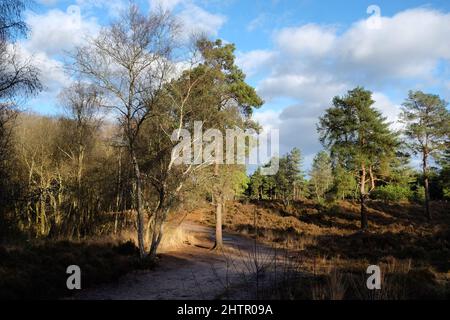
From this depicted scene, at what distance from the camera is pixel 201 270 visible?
12992mm

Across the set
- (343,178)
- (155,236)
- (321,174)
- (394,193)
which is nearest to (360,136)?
(343,178)

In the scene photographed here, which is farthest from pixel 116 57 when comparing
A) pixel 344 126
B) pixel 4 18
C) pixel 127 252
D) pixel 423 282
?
pixel 344 126

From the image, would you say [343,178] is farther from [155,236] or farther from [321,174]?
[321,174]

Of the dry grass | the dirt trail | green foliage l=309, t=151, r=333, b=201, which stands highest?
green foliage l=309, t=151, r=333, b=201

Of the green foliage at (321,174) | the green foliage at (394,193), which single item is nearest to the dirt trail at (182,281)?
the green foliage at (394,193)

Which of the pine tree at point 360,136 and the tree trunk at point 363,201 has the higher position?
the pine tree at point 360,136

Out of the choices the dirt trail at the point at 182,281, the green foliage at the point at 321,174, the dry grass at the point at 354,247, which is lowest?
the dirt trail at the point at 182,281

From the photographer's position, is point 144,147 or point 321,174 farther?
point 321,174

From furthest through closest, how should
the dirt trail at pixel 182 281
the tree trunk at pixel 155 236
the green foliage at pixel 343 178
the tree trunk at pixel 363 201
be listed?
1. the green foliage at pixel 343 178
2. the tree trunk at pixel 363 201
3. the tree trunk at pixel 155 236
4. the dirt trail at pixel 182 281

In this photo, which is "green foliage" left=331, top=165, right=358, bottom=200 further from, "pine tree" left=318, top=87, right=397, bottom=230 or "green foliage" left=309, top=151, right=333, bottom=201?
"green foliage" left=309, top=151, right=333, bottom=201

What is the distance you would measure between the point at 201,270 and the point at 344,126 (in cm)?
2079

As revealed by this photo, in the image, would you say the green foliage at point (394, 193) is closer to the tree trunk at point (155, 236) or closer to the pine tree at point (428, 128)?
the pine tree at point (428, 128)

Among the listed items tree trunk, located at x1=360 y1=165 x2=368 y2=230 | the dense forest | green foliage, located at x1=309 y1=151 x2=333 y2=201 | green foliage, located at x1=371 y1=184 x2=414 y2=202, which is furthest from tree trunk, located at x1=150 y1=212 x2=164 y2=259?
green foliage, located at x1=309 y1=151 x2=333 y2=201
